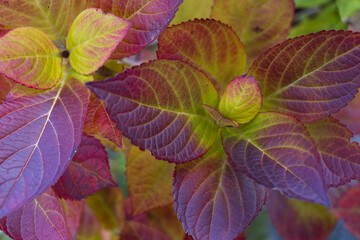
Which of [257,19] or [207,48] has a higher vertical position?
[257,19]

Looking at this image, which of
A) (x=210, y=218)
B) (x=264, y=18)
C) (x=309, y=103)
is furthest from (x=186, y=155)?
(x=264, y=18)

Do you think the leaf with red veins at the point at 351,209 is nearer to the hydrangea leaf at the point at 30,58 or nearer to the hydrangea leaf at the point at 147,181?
the hydrangea leaf at the point at 147,181

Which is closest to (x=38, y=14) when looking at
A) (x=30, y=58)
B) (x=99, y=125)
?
(x=30, y=58)

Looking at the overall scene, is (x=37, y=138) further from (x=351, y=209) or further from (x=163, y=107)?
(x=351, y=209)

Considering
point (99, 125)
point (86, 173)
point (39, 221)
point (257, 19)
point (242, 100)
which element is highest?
point (257, 19)

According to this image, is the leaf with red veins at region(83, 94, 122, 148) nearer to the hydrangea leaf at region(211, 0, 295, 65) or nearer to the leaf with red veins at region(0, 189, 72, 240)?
the leaf with red veins at region(0, 189, 72, 240)

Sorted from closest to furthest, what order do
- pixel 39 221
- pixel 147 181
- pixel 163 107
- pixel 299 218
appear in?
pixel 163 107 → pixel 39 221 → pixel 147 181 → pixel 299 218
